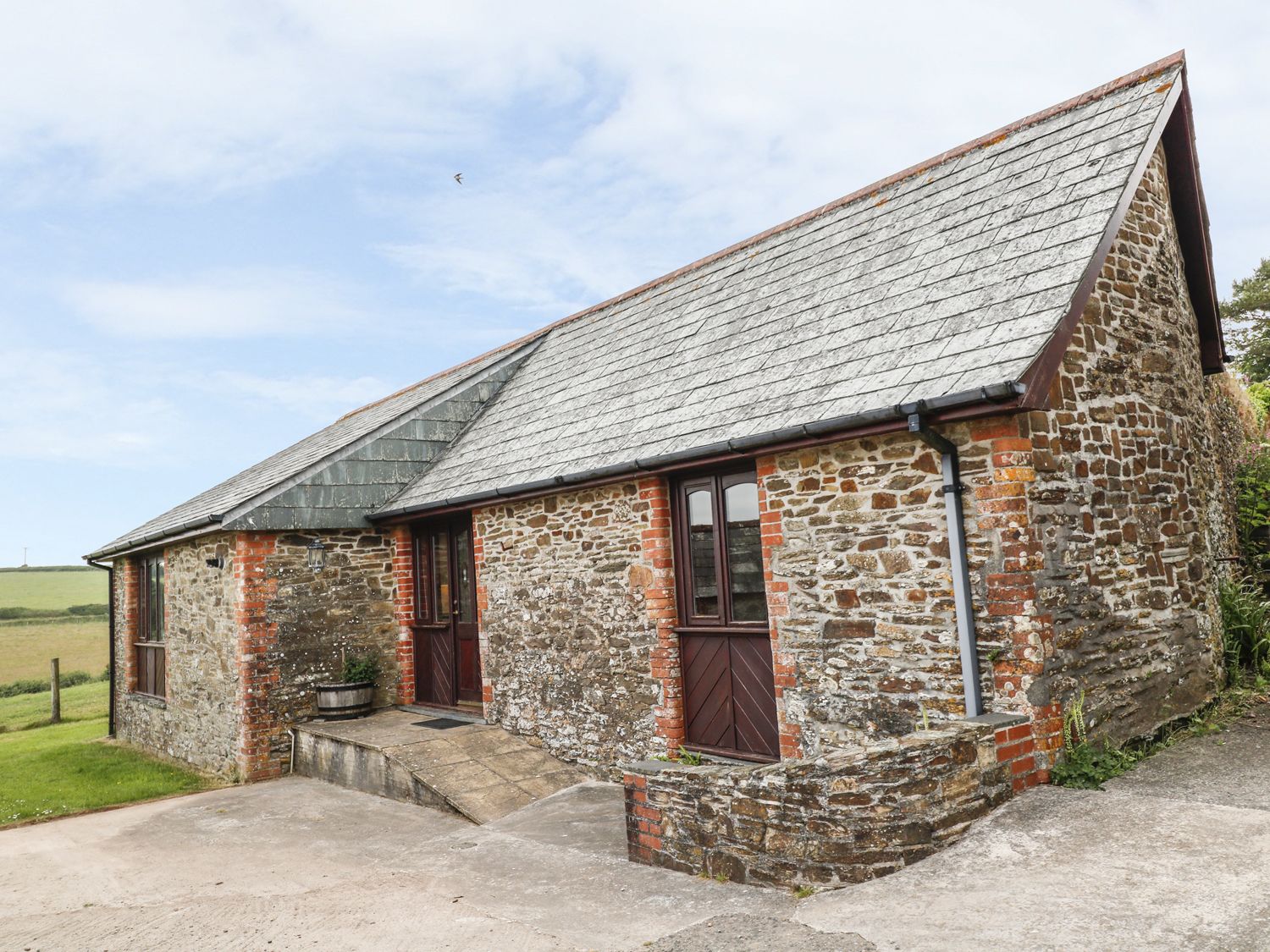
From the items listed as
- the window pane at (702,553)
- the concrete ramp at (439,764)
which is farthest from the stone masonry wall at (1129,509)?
the concrete ramp at (439,764)

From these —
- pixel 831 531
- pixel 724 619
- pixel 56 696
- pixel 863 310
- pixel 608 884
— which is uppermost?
pixel 863 310

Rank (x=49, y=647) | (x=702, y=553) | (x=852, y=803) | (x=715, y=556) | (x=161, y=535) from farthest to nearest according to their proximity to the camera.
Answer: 1. (x=49, y=647)
2. (x=161, y=535)
3. (x=702, y=553)
4. (x=715, y=556)
5. (x=852, y=803)

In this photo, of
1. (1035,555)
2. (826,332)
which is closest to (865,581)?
(1035,555)

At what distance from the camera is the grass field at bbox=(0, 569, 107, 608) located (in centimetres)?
4009

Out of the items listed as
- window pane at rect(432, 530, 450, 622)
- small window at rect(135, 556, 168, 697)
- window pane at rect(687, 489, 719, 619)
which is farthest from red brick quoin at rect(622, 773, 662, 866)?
small window at rect(135, 556, 168, 697)

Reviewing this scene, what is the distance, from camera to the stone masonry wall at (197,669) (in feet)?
38.2

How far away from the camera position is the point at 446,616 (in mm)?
12039

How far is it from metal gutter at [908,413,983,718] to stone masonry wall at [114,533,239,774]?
29.4 ft

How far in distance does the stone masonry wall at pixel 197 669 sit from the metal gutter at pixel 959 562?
8.96m

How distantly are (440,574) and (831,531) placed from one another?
6.77m

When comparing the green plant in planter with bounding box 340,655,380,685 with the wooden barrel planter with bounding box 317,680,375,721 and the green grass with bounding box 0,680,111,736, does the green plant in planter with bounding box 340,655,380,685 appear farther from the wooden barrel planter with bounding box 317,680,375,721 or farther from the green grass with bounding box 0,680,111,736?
the green grass with bounding box 0,680,111,736

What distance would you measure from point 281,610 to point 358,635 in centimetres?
111

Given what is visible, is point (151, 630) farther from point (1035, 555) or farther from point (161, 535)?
point (1035, 555)

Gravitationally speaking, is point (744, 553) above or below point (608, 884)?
above
